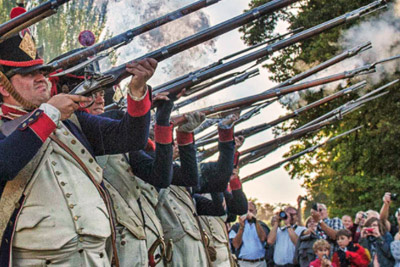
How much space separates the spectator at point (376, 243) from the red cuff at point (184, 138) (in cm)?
398

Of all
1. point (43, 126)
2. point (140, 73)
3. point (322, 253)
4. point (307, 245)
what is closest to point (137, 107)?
point (140, 73)

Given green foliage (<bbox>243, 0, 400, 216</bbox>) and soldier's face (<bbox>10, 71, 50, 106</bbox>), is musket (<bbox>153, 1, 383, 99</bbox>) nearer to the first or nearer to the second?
soldier's face (<bbox>10, 71, 50, 106</bbox>)

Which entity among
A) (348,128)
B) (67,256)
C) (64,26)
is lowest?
(348,128)

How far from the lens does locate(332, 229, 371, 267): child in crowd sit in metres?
8.80

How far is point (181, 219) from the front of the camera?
5934 mm

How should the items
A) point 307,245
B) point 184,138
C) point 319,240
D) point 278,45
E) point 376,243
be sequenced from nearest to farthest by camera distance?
point 184,138
point 278,45
point 319,240
point 376,243
point 307,245

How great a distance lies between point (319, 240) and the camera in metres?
8.73

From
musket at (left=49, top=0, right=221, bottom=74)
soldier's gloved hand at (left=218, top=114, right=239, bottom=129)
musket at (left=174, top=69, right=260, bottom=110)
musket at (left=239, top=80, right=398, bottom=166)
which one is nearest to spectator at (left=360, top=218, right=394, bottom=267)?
musket at (left=239, top=80, right=398, bottom=166)

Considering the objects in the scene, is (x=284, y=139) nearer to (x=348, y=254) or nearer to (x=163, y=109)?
(x=348, y=254)

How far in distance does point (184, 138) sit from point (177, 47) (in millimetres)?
914

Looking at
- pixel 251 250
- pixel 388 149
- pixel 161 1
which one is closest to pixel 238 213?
pixel 161 1

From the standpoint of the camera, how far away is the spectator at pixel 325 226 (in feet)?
31.3

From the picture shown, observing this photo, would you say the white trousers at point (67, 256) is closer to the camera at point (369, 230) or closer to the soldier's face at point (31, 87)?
the soldier's face at point (31, 87)

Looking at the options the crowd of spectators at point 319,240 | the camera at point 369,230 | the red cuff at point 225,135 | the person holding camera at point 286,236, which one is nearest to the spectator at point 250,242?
the crowd of spectators at point 319,240
